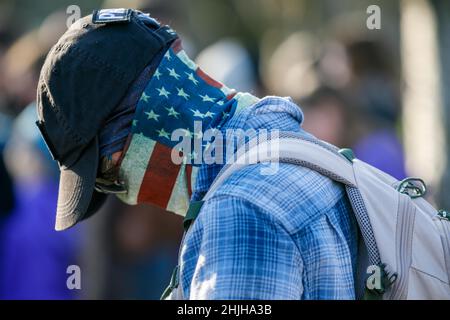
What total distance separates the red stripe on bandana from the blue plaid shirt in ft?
1.33

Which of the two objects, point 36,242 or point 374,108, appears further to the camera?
point 374,108

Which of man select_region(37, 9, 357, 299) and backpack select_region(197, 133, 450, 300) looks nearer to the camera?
man select_region(37, 9, 357, 299)

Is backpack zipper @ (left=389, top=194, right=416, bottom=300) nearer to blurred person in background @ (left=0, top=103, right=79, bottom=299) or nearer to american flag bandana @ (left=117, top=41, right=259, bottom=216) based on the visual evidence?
american flag bandana @ (left=117, top=41, right=259, bottom=216)

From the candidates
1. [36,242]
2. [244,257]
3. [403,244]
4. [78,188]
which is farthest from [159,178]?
[36,242]

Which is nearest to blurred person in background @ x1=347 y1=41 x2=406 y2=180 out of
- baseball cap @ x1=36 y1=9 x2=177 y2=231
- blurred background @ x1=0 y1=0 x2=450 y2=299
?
blurred background @ x1=0 y1=0 x2=450 y2=299

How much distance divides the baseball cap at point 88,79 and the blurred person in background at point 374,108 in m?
3.05

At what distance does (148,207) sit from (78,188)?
9.56 feet

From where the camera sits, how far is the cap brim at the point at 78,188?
10.4 feet

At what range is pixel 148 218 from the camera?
20.5 ft

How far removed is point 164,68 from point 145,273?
3.30 metres

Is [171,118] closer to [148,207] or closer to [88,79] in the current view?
[88,79]

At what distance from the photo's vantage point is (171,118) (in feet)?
10.1

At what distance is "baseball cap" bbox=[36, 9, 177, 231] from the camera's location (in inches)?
123
